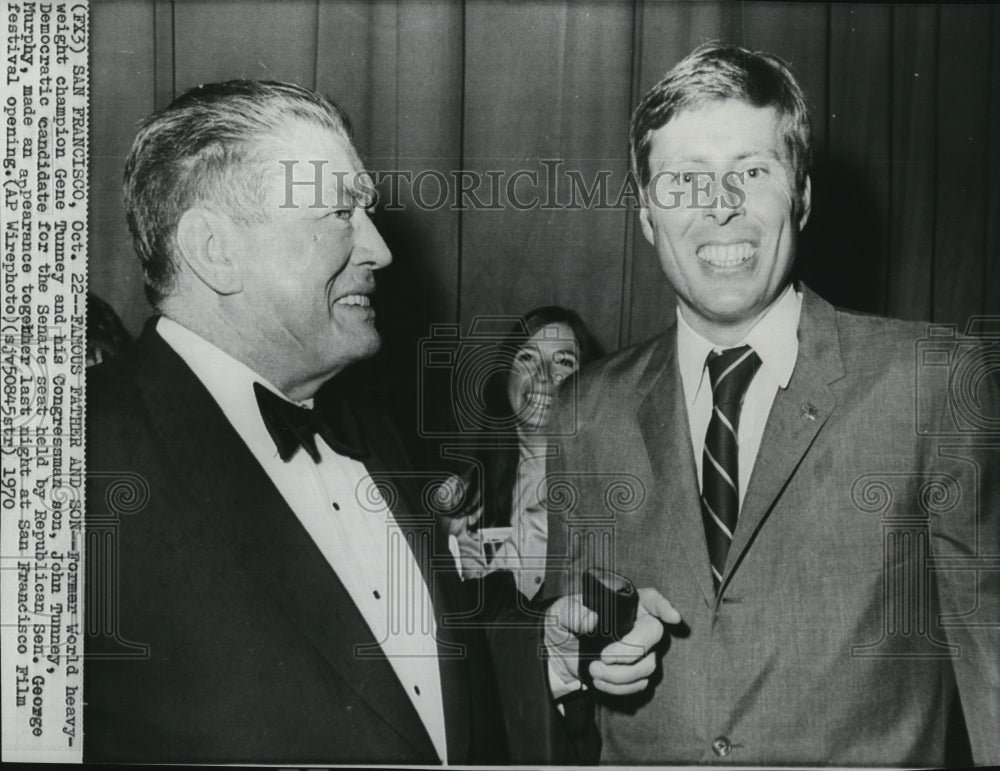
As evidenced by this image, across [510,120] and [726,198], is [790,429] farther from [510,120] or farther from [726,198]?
[510,120]

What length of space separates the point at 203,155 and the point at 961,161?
1964 millimetres

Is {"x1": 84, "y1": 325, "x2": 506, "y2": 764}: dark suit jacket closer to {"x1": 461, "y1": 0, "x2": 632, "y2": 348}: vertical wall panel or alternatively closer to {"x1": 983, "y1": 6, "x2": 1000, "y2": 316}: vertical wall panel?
{"x1": 461, "y1": 0, "x2": 632, "y2": 348}: vertical wall panel

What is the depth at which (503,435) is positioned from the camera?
2.49 m

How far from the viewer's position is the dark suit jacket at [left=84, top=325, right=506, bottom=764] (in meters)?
2.37

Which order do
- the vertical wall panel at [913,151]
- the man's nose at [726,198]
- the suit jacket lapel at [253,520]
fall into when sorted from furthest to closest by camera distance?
the vertical wall panel at [913,151] < the man's nose at [726,198] < the suit jacket lapel at [253,520]

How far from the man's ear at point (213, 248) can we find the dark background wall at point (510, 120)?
21 centimetres

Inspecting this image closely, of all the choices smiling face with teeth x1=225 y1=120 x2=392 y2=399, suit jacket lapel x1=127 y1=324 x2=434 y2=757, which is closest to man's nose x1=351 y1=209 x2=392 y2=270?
smiling face with teeth x1=225 y1=120 x2=392 y2=399

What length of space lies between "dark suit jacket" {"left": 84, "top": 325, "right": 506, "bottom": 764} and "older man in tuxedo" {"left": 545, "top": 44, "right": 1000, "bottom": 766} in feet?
1.38

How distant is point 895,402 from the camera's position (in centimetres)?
248

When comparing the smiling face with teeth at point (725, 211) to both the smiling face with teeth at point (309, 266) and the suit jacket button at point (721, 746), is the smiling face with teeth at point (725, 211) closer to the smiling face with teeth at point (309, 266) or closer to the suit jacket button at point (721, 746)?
the smiling face with teeth at point (309, 266)

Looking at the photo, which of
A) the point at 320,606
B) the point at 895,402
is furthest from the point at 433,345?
the point at 895,402

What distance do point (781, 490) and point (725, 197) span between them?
0.75m

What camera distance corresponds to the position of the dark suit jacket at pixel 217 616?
237cm

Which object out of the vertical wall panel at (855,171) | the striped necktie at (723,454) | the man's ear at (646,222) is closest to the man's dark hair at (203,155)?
the man's ear at (646,222)
